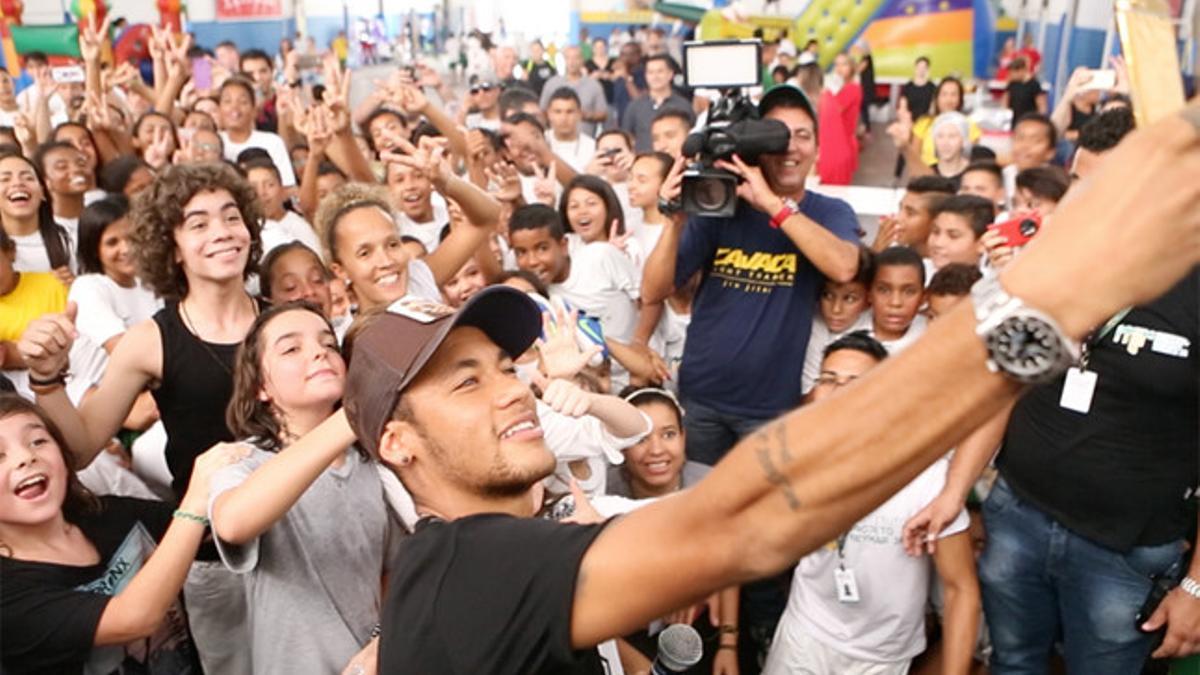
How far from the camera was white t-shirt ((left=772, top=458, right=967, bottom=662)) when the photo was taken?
2195mm

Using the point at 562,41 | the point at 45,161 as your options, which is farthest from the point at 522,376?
the point at 562,41

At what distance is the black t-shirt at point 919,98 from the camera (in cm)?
859

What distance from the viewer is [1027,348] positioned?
0.64 metres

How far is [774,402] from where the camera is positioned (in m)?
2.71

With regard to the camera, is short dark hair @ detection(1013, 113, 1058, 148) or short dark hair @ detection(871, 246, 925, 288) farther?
short dark hair @ detection(1013, 113, 1058, 148)

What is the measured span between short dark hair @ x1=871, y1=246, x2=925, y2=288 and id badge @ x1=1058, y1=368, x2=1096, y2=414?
0.93 m

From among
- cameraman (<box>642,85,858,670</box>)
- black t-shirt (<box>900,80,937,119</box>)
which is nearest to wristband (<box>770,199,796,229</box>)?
cameraman (<box>642,85,858,670</box>)

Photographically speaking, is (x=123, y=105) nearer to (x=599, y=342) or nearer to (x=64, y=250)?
(x=64, y=250)

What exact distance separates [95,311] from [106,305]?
0.05 m

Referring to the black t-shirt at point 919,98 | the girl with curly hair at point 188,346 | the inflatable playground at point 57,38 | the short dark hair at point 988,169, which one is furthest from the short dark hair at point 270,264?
the inflatable playground at point 57,38

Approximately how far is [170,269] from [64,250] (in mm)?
1387

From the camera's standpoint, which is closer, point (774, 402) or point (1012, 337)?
point (1012, 337)

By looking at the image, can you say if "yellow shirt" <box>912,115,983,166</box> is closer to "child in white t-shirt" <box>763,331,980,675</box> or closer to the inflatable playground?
"child in white t-shirt" <box>763,331,980,675</box>

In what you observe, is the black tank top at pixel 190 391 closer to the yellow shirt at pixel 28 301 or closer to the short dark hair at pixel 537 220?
the yellow shirt at pixel 28 301
